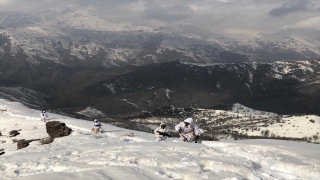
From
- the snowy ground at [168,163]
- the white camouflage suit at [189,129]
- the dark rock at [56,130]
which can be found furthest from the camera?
the dark rock at [56,130]

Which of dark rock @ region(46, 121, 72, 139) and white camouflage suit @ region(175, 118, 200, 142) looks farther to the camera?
dark rock @ region(46, 121, 72, 139)

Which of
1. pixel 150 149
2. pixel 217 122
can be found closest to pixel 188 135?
pixel 150 149

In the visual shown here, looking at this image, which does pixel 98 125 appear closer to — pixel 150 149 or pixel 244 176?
pixel 150 149

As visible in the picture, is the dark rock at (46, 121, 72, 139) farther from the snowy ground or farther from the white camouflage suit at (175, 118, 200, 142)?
the snowy ground

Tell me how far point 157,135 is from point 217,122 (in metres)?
172

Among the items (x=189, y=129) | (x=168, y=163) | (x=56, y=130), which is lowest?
(x=56, y=130)

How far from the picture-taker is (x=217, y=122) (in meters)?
192

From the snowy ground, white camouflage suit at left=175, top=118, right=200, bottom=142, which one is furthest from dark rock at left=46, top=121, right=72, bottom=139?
the snowy ground

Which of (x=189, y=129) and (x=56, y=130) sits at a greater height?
(x=189, y=129)

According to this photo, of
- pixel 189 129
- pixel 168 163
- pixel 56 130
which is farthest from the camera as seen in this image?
pixel 56 130

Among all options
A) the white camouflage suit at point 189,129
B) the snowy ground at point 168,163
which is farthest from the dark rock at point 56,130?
the snowy ground at point 168,163

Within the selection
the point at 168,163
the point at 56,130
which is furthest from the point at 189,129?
the point at 56,130

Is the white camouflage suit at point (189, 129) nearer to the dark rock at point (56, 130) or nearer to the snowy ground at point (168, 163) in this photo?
the snowy ground at point (168, 163)

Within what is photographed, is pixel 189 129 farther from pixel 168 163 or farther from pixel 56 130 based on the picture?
pixel 56 130
